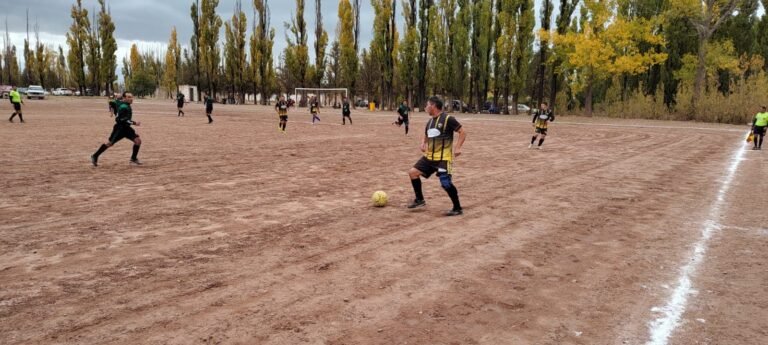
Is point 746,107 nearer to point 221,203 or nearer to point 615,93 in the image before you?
point 615,93

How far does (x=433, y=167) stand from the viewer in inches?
293

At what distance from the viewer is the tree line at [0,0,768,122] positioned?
123ft

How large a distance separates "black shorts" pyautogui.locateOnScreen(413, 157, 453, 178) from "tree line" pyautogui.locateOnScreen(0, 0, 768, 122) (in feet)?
113

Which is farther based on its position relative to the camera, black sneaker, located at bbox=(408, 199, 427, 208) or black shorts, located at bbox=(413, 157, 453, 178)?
black sneaker, located at bbox=(408, 199, 427, 208)

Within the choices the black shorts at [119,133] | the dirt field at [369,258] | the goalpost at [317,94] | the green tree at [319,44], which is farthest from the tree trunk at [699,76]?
the green tree at [319,44]

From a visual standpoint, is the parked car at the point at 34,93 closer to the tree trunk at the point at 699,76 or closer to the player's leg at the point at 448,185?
the tree trunk at the point at 699,76

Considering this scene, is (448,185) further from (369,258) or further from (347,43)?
(347,43)

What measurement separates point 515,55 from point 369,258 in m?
45.2

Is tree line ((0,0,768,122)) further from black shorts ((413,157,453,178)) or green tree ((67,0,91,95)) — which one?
black shorts ((413,157,453,178))

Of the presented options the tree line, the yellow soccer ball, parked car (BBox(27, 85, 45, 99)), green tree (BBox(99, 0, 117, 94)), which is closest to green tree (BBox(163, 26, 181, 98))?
the tree line

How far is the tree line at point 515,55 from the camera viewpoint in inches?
1474

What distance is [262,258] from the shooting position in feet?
17.3

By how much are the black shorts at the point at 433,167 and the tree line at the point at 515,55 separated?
34.4 m

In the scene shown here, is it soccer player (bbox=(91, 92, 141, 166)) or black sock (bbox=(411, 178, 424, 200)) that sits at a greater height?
soccer player (bbox=(91, 92, 141, 166))
